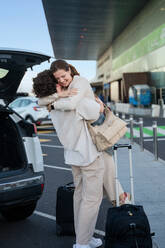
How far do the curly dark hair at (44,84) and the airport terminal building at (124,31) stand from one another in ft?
95.0

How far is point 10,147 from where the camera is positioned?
4410 millimetres

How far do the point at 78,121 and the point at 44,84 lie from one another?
0.45 metres

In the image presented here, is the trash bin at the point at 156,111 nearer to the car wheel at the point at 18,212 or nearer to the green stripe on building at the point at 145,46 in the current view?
the green stripe on building at the point at 145,46

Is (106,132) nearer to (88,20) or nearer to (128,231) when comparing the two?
(128,231)

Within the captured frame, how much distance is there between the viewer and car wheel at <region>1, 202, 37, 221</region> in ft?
14.8

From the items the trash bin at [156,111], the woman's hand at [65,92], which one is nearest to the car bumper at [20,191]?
the woman's hand at [65,92]

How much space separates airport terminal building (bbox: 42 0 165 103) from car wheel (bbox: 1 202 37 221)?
27931 millimetres

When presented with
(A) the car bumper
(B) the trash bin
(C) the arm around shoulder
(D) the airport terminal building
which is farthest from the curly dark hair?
(D) the airport terminal building

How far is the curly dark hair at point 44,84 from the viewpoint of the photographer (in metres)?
3.25

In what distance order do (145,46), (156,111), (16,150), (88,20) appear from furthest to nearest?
(88,20), (145,46), (156,111), (16,150)

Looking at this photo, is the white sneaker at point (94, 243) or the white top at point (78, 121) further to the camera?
the white sneaker at point (94, 243)

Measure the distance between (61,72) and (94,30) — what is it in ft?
156

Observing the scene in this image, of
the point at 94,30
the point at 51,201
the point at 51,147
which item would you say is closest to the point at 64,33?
the point at 94,30

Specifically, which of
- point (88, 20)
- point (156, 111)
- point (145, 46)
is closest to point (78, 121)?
point (156, 111)
